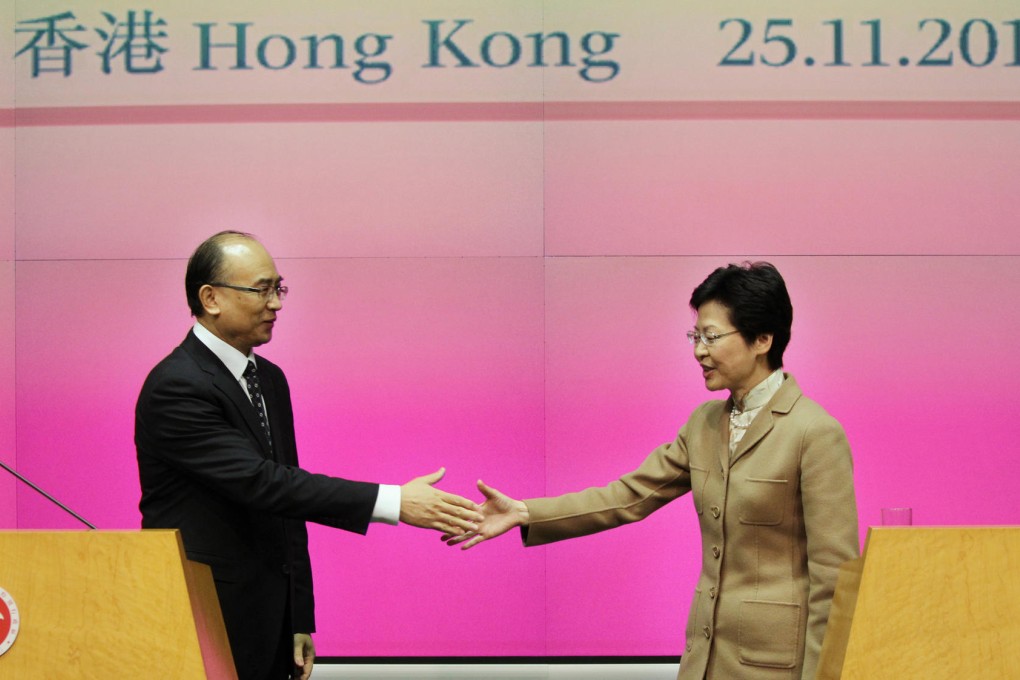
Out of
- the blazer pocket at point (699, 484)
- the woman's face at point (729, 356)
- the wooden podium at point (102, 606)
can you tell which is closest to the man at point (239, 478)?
the wooden podium at point (102, 606)

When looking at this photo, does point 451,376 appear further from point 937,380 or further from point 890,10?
point 890,10

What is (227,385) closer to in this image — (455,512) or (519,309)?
Result: (455,512)

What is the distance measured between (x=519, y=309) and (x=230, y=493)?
1.64m

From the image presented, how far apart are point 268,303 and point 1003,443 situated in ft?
8.66

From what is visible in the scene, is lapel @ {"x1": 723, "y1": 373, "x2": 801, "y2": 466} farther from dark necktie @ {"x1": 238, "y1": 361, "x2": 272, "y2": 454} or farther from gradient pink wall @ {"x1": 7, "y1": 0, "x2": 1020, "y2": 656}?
gradient pink wall @ {"x1": 7, "y1": 0, "x2": 1020, "y2": 656}

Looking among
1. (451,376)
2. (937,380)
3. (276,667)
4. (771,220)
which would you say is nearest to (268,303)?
(276,667)

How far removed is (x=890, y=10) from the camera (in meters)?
3.81

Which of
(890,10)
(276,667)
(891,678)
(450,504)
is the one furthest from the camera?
(890,10)

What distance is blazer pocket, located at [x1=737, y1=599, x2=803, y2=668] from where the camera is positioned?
2311 mm

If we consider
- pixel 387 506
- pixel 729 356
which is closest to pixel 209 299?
pixel 387 506

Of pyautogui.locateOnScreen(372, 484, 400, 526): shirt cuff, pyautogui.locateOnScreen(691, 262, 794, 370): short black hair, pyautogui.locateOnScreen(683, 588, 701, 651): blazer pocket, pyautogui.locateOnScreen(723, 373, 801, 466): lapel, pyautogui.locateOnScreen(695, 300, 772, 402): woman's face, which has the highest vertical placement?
pyautogui.locateOnScreen(691, 262, 794, 370): short black hair

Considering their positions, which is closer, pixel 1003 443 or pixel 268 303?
pixel 268 303

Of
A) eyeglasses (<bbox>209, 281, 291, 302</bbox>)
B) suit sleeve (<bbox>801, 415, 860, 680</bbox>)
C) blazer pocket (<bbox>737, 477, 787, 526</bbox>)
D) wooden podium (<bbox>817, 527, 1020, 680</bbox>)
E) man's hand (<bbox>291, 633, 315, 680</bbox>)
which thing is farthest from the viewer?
man's hand (<bbox>291, 633, 315, 680</bbox>)

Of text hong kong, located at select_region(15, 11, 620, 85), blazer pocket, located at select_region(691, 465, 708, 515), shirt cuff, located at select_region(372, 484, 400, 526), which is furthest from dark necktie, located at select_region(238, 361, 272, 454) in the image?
text hong kong, located at select_region(15, 11, 620, 85)
